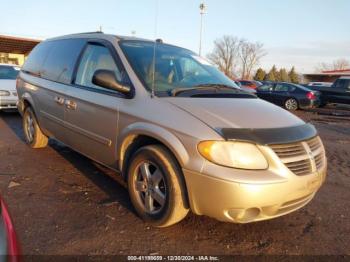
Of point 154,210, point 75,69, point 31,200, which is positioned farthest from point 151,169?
point 75,69

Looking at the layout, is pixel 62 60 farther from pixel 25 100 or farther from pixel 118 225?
pixel 118 225

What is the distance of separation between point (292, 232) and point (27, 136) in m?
4.64

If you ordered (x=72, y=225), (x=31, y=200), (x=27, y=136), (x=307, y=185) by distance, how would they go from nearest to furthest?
(x=307, y=185) < (x=72, y=225) < (x=31, y=200) < (x=27, y=136)

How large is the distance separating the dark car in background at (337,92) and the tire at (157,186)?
17273 millimetres

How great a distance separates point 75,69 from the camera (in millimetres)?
4277

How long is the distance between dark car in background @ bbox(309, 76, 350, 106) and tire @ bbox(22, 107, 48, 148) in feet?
53.9

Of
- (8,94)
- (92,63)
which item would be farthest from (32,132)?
(8,94)

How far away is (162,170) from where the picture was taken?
2943 millimetres

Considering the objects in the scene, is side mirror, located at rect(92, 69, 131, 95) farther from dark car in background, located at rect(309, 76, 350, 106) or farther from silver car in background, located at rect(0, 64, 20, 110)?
dark car in background, located at rect(309, 76, 350, 106)

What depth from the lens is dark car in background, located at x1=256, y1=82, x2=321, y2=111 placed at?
1703 cm

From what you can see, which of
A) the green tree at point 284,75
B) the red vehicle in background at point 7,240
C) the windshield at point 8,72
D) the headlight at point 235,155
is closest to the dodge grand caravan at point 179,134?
the headlight at point 235,155

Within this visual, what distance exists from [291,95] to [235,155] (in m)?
16.0

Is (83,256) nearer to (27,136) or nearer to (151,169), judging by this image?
(151,169)

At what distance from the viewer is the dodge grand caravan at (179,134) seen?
2.63 meters
